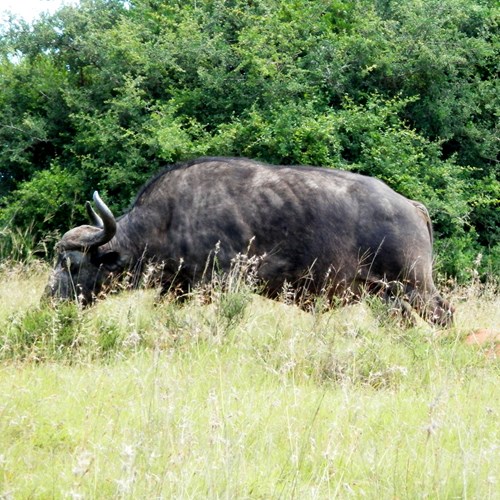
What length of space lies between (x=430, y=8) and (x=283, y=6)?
102 inches

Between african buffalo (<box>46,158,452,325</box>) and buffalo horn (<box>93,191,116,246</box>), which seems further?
buffalo horn (<box>93,191,116,246</box>)

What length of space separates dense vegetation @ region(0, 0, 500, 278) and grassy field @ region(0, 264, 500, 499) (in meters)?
5.69

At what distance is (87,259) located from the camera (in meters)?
9.89

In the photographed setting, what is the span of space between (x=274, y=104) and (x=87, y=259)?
215 inches

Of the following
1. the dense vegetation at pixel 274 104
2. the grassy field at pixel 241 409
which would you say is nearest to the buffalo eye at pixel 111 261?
the grassy field at pixel 241 409

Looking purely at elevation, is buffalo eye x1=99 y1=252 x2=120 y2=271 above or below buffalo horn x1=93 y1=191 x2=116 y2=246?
below

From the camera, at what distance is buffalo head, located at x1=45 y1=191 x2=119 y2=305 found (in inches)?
381

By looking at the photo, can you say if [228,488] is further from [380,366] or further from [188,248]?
[188,248]

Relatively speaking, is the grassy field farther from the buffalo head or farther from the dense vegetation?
the dense vegetation

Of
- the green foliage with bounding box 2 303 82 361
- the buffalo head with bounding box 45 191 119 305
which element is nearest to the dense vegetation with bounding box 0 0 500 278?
the buffalo head with bounding box 45 191 119 305

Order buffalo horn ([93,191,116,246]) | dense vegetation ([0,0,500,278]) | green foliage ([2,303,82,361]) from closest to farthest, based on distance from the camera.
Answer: green foliage ([2,303,82,361]) < buffalo horn ([93,191,116,246]) < dense vegetation ([0,0,500,278])

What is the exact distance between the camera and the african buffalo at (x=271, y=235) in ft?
30.2

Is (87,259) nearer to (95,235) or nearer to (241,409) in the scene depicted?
(95,235)

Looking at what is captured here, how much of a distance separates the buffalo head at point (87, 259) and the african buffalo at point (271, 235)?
0.01 m
